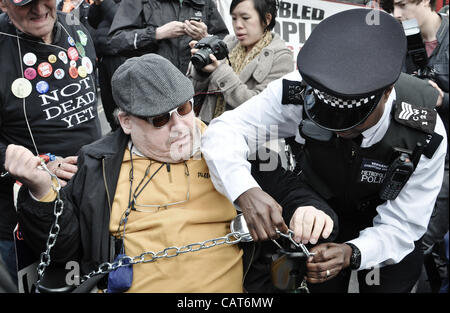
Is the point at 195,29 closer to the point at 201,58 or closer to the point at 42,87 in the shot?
the point at 201,58

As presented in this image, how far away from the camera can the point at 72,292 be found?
2.00 metres

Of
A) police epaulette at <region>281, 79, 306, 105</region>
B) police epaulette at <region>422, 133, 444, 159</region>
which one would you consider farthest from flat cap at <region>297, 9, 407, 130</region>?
police epaulette at <region>422, 133, 444, 159</region>

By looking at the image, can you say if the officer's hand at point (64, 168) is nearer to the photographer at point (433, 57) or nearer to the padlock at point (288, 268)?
the padlock at point (288, 268)

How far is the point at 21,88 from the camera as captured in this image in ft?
8.19

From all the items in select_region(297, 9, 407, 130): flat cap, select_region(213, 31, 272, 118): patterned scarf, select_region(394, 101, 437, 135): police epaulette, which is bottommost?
select_region(213, 31, 272, 118): patterned scarf

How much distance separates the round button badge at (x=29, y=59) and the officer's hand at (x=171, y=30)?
1.28 meters

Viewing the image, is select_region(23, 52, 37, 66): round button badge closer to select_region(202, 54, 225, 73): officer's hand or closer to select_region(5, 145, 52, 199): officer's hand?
select_region(5, 145, 52, 199): officer's hand

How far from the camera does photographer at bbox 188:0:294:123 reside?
3.13 m

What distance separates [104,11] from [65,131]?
124 inches

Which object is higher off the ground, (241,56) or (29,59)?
(29,59)

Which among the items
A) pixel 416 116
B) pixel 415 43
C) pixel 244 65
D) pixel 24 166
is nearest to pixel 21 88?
pixel 24 166

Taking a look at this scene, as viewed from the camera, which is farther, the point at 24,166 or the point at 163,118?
the point at 163,118

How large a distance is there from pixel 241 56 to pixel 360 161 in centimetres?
171

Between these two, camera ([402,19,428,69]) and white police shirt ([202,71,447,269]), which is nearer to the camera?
white police shirt ([202,71,447,269])
